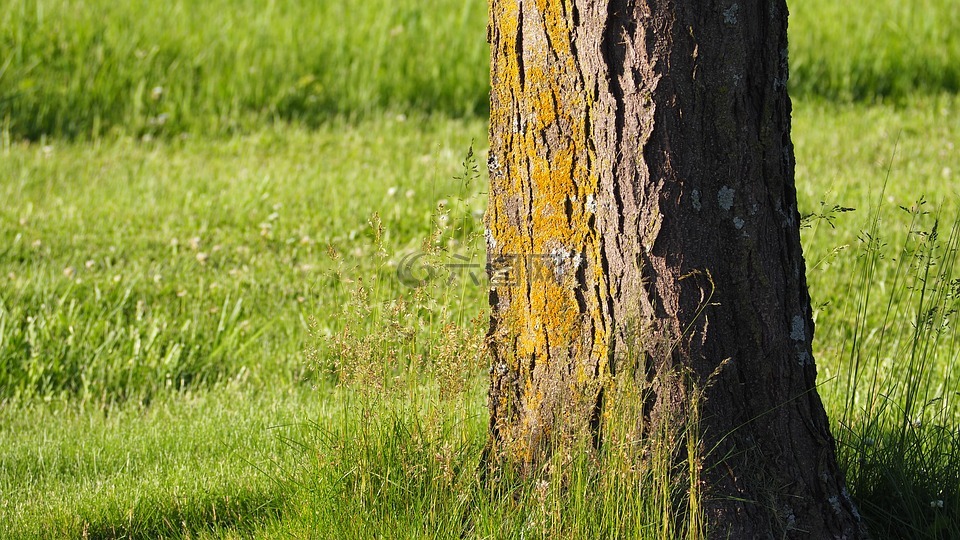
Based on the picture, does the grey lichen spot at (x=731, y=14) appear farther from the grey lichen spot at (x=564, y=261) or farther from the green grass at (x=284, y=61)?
the green grass at (x=284, y=61)

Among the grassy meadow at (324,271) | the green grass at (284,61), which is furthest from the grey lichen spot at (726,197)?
the green grass at (284,61)

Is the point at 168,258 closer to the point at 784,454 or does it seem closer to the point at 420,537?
the point at 420,537

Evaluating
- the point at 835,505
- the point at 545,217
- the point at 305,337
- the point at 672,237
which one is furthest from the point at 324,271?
the point at 835,505

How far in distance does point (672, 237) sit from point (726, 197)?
6.5 inches

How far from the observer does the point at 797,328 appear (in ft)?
8.98

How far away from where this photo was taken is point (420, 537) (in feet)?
8.96

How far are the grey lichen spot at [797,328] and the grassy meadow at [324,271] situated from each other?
271mm

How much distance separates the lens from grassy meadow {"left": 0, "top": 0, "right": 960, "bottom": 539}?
285 centimetres

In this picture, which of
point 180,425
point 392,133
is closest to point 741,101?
point 180,425

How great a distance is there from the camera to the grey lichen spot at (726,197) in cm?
262

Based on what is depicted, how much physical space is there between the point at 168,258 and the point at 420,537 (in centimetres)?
329

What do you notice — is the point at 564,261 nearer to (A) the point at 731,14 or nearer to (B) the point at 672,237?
(B) the point at 672,237

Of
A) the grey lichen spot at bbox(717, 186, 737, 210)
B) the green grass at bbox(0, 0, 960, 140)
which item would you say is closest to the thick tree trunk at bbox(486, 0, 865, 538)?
the grey lichen spot at bbox(717, 186, 737, 210)

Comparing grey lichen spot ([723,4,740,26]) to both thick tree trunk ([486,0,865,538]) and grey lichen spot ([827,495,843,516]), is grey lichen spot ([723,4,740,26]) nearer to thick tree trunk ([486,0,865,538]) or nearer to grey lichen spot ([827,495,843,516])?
thick tree trunk ([486,0,865,538])
